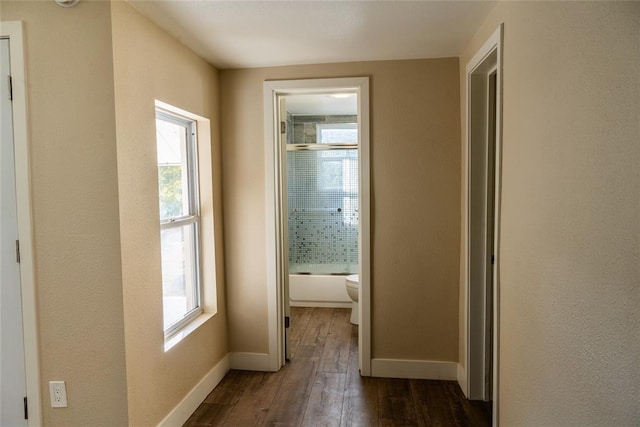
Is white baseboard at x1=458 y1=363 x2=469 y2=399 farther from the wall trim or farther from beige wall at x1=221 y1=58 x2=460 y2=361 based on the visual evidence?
the wall trim

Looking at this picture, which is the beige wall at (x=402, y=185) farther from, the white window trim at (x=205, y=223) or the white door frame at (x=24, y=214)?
the white door frame at (x=24, y=214)

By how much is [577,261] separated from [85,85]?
2.08 m

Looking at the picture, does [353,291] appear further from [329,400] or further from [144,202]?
[144,202]

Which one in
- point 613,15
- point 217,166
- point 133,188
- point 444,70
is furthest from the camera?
point 217,166

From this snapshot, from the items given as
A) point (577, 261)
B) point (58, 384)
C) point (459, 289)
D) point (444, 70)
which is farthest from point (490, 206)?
point (58, 384)

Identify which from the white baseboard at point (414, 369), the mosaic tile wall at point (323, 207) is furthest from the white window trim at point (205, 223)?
the mosaic tile wall at point (323, 207)

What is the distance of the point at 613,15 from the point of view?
1.01 m

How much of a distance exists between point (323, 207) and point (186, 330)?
265cm

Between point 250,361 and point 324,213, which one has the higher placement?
point 324,213

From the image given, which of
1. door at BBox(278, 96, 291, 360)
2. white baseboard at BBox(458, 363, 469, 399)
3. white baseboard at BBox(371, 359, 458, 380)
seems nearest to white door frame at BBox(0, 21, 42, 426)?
door at BBox(278, 96, 291, 360)

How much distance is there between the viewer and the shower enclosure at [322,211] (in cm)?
474

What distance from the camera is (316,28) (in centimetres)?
220

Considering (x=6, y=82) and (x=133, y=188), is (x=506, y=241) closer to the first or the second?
(x=133, y=188)

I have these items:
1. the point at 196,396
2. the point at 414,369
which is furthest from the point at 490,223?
the point at 196,396
